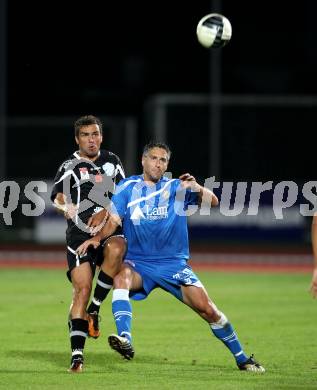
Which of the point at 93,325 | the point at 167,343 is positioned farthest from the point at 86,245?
the point at 167,343

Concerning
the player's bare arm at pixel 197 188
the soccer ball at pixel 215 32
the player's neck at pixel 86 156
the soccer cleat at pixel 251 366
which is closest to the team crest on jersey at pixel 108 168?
the player's neck at pixel 86 156

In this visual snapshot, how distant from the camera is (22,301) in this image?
15086mm

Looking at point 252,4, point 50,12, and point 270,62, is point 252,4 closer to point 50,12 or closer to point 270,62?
point 270,62

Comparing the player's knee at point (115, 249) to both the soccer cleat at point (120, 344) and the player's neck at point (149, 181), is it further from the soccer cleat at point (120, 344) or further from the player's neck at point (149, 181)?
the soccer cleat at point (120, 344)

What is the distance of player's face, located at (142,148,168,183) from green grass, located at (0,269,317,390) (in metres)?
1.72

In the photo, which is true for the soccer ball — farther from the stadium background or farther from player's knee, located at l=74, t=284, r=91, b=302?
the stadium background

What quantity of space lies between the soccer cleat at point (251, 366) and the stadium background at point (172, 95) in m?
15.7

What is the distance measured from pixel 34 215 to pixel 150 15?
12976mm

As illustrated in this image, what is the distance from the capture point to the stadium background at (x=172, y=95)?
1057 inches

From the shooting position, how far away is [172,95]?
30.4 m

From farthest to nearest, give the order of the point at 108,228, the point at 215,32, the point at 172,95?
the point at 172,95 < the point at 215,32 < the point at 108,228

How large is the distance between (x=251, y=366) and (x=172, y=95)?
21597mm

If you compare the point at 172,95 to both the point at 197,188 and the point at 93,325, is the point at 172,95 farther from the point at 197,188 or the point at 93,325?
the point at 197,188

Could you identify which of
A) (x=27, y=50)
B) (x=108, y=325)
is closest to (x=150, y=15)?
(x=27, y=50)
